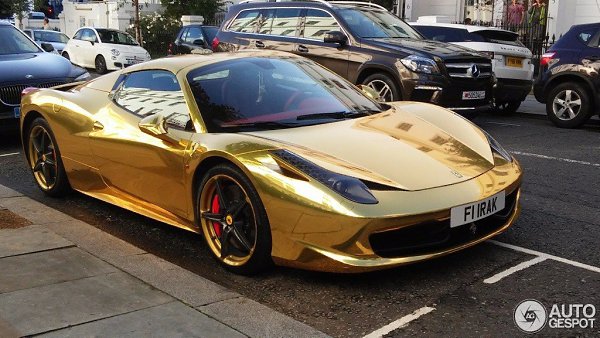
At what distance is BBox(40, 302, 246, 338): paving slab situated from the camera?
3.29 metres

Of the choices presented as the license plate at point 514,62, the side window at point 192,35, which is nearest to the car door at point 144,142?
the license plate at point 514,62

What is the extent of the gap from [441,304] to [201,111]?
2.04 m

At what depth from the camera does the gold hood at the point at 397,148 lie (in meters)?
4.01

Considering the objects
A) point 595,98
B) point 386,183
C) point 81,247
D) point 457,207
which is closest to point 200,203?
point 81,247

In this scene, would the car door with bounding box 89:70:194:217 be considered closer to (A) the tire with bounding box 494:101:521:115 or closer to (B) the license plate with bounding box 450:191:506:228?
(B) the license plate with bounding box 450:191:506:228

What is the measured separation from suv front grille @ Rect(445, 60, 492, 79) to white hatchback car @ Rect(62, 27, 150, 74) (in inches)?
535

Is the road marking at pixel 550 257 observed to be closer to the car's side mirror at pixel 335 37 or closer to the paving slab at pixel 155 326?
the paving slab at pixel 155 326

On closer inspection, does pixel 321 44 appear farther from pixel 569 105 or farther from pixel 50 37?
pixel 50 37

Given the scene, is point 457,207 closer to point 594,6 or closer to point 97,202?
point 97,202

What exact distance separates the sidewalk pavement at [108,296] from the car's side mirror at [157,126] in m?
0.78

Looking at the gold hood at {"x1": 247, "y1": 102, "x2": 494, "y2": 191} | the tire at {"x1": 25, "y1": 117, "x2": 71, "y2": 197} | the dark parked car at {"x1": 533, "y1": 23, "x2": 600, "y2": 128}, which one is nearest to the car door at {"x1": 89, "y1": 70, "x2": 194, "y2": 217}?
the gold hood at {"x1": 247, "y1": 102, "x2": 494, "y2": 191}

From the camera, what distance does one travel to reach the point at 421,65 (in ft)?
31.3

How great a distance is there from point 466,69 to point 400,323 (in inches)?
274

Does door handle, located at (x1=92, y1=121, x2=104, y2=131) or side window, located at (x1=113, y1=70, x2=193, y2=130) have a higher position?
side window, located at (x1=113, y1=70, x2=193, y2=130)
